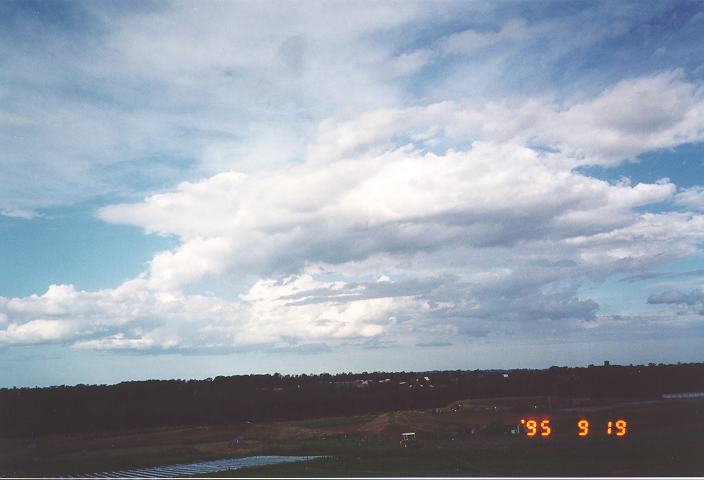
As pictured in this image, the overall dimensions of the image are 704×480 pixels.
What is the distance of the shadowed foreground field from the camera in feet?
200

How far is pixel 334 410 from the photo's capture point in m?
183

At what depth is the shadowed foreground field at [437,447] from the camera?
60969mm

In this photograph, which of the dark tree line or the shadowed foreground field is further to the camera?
the dark tree line

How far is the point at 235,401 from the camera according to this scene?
17825 centimetres

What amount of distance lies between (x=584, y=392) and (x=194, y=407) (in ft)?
363

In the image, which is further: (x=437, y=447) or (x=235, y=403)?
(x=235, y=403)

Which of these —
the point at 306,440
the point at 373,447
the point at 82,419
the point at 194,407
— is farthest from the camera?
the point at 194,407

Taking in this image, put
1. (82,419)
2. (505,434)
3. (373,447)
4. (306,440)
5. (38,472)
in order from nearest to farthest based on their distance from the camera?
(38,472) < (373,447) < (505,434) < (306,440) < (82,419)

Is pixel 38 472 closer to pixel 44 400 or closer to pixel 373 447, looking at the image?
pixel 373 447

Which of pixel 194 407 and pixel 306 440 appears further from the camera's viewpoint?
pixel 194 407

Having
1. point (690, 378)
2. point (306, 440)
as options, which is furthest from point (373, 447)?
point (690, 378)

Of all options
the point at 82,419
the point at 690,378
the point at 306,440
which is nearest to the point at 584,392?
the point at 690,378

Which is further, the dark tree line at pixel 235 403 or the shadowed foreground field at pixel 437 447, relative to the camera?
the dark tree line at pixel 235 403

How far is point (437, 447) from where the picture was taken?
85500 mm
